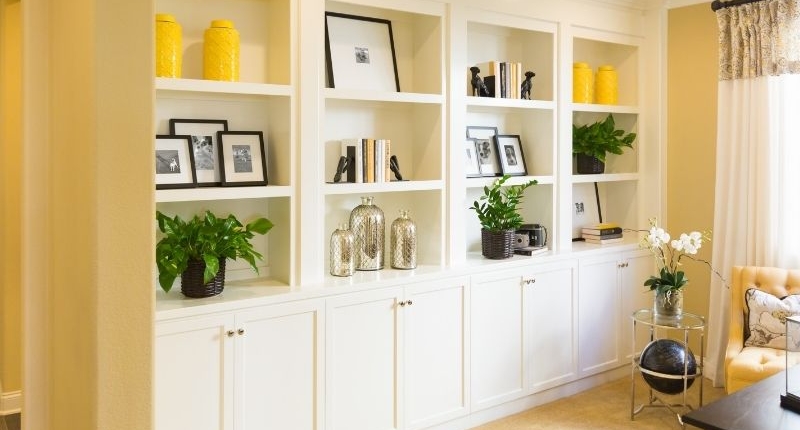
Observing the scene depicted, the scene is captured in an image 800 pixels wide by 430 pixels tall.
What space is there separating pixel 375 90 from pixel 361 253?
0.85 metres

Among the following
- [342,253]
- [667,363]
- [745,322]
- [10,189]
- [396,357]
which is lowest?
[667,363]

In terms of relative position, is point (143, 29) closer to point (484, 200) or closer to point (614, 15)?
point (484, 200)

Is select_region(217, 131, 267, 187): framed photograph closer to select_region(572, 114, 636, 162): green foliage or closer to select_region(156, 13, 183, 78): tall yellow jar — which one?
select_region(156, 13, 183, 78): tall yellow jar

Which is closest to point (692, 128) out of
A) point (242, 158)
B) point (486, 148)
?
point (486, 148)

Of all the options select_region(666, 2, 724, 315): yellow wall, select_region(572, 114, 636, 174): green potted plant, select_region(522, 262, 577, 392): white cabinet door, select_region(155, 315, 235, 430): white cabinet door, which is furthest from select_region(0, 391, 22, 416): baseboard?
select_region(666, 2, 724, 315): yellow wall

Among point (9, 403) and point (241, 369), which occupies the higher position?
point (241, 369)

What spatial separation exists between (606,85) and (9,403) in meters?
4.28

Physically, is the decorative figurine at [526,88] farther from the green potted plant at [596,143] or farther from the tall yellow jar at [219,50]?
the tall yellow jar at [219,50]

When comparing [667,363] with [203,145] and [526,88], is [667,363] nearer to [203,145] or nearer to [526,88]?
[526,88]

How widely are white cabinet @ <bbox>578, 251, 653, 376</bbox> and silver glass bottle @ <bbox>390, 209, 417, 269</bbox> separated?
1.26m

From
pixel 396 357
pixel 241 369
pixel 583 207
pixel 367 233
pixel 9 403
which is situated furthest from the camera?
pixel 583 207

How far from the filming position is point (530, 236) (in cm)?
411

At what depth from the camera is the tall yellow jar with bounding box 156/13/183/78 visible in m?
2.78

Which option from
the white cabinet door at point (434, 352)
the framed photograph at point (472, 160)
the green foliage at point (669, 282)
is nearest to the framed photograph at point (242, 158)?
the white cabinet door at point (434, 352)
